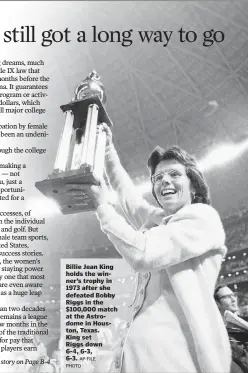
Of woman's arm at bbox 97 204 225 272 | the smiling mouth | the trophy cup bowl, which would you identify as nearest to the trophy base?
the trophy cup bowl

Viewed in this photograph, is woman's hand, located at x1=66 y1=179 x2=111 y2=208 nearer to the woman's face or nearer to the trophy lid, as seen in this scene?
the woman's face

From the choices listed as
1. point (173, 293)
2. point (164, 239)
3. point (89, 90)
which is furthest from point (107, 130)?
point (173, 293)

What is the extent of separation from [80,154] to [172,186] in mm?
453

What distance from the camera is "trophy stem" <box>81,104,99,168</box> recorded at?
1303 millimetres

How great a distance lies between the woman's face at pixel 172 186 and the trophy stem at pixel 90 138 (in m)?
0.35

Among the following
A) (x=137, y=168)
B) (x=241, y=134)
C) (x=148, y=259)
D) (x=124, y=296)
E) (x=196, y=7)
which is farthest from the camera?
(x=124, y=296)

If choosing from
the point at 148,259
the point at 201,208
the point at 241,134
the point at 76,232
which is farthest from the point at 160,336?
the point at 76,232

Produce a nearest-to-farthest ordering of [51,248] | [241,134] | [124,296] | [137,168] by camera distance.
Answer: [241,134] < [137,168] < [124,296] < [51,248]

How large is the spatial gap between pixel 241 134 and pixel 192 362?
932 centimetres

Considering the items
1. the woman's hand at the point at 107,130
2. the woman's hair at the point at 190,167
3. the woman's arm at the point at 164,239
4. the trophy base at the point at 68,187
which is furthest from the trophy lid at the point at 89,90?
the woman's arm at the point at 164,239

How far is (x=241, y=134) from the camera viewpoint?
31.2 feet

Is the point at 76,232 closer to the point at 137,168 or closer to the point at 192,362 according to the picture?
the point at 137,168

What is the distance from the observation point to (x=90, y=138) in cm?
139

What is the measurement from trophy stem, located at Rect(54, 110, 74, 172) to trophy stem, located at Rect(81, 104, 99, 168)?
0.31 ft
